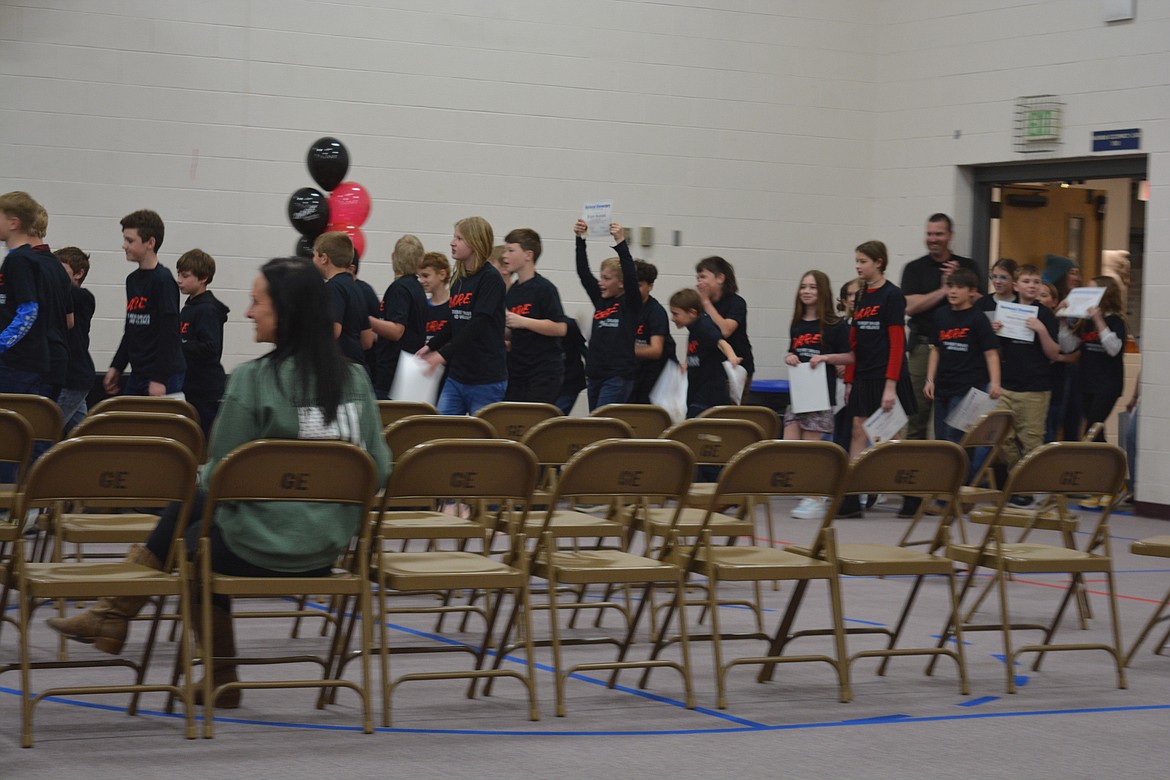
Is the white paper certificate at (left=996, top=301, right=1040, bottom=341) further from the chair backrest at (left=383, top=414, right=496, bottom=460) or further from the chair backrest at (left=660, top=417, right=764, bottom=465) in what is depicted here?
the chair backrest at (left=383, top=414, right=496, bottom=460)

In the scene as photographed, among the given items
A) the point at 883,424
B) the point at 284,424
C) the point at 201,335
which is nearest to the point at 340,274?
the point at 201,335

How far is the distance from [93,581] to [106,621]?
1.34 feet

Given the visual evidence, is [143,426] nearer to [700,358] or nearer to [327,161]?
[327,161]

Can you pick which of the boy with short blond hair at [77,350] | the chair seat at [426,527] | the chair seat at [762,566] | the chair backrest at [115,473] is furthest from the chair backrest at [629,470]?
the boy with short blond hair at [77,350]

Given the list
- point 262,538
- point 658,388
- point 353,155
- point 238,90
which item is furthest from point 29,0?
point 262,538

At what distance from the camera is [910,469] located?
4.38 metres

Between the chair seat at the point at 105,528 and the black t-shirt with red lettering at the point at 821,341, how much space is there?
501cm

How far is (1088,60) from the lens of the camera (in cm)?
973

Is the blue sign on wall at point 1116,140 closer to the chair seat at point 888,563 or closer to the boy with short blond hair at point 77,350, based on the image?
the chair seat at point 888,563

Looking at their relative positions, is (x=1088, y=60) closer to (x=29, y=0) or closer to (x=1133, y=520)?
(x=1133, y=520)

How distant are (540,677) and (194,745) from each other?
1246mm

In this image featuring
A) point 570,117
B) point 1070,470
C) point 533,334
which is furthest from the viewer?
point 570,117

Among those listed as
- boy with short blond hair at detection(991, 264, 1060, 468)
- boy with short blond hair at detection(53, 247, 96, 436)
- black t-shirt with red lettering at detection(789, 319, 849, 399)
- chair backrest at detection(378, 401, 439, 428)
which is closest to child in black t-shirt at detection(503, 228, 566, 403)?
black t-shirt with red lettering at detection(789, 319, 849, 399)

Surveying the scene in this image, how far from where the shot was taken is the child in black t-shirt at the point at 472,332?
23.2ft
